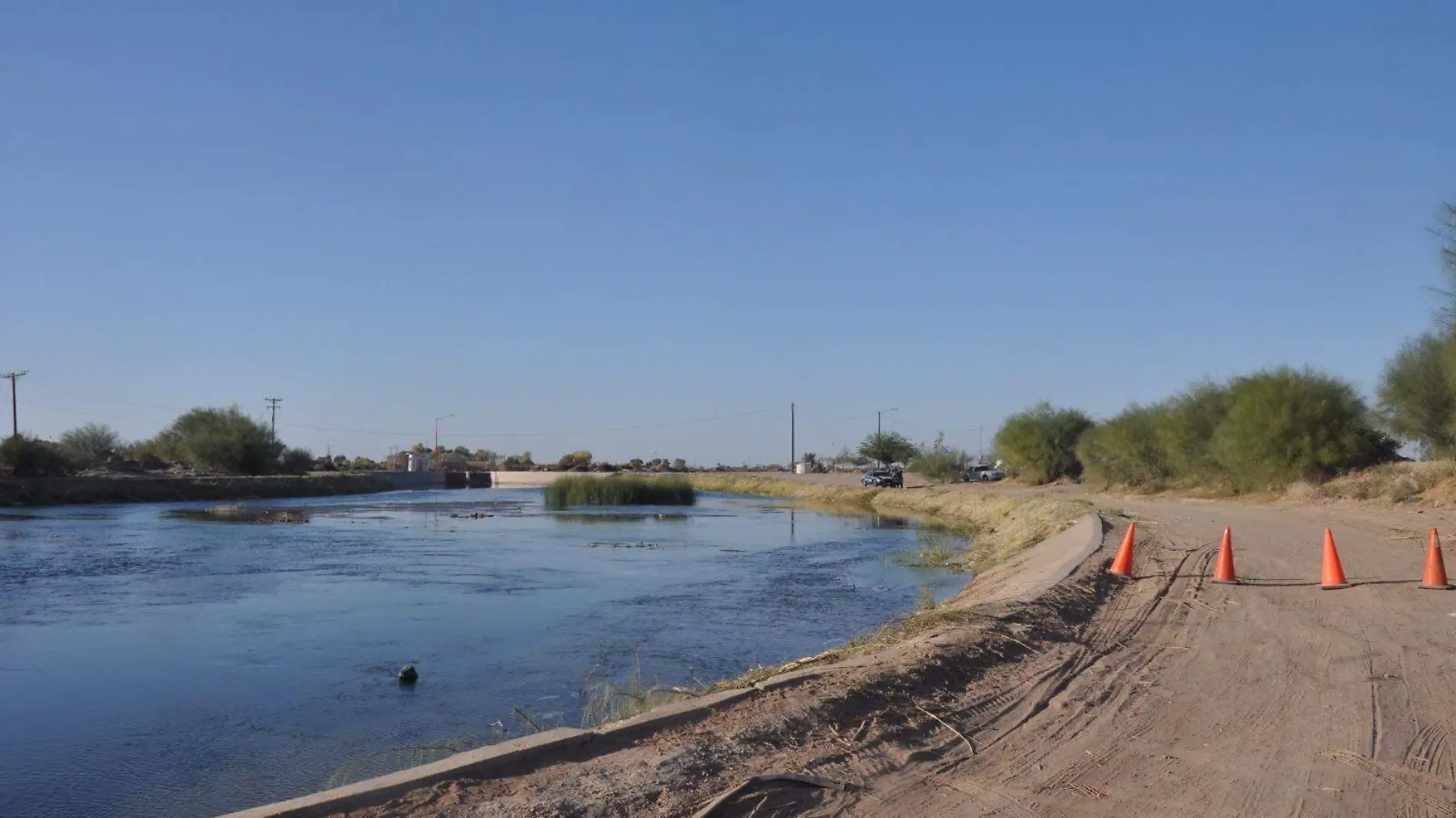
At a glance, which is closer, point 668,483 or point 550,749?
point 550,749

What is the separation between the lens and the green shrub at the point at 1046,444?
6125 cm

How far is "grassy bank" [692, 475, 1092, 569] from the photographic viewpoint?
28.6 m

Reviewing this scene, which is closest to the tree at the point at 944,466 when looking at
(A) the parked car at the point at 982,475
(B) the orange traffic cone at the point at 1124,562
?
(A) the parked car at the point at 982,475

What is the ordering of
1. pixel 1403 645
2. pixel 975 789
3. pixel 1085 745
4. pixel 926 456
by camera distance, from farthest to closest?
pixel 926 456 < pixel 1403 645 < pixel 1085 745 < pixel 975 789

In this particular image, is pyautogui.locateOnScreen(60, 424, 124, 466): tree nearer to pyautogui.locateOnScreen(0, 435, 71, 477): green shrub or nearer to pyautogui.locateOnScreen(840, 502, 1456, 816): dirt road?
pyautogui.locateOnScreen(0, 435, 71, 477): green shrub

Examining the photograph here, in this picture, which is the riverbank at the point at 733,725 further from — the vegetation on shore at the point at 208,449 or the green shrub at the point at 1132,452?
the vegetation on shore at the point at 208,449

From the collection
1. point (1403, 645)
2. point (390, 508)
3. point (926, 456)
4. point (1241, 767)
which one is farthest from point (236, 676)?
point (926, 456)

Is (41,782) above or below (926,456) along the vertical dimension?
below

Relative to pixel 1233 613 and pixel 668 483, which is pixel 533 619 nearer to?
pixel 1233 613

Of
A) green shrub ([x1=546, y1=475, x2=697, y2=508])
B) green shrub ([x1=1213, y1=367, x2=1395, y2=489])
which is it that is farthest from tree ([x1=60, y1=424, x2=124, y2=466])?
green shrub ([x1=1213, y1=367, x2=1395, y2=489])

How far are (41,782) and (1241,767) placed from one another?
31.5 ft

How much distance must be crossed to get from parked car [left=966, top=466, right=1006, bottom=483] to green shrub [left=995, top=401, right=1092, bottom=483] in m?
13.0

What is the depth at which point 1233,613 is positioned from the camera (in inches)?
504

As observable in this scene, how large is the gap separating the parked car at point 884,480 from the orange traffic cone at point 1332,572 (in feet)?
171
